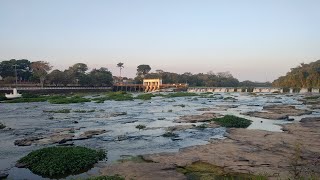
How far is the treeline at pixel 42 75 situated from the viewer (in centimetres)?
11425

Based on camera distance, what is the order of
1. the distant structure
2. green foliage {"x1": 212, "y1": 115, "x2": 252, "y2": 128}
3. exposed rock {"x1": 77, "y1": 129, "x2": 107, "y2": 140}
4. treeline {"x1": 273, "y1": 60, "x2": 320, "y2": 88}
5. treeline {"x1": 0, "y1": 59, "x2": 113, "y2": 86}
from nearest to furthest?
exposed rock {"x1": 77, "y1": 129, "x2": 107, "y2": 140}
green foliage {"x1": 212, "y1": 115, "x2": 252, "y2": 128}
treeline {"x1": 273, "y1": 60, "x2": 320, "y2": 88}
treeline {"x1": 0, "y1": 59, "x2": 113, "y2": 86}
the distant structure

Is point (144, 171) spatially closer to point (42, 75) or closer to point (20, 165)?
point (20, 165)

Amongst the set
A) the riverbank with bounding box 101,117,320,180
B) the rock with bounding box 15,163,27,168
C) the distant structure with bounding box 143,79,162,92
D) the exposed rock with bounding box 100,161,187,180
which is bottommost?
the rock with bounding box 15,163,27,168

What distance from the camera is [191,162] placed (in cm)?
1422

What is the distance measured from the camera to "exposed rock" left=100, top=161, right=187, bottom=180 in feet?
39.5

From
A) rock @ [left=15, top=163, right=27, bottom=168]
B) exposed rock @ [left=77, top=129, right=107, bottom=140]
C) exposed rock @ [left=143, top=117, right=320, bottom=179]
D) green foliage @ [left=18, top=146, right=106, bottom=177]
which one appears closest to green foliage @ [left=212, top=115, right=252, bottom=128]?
exposed rock @ [left=143, top=117, right=320, bottom=179]

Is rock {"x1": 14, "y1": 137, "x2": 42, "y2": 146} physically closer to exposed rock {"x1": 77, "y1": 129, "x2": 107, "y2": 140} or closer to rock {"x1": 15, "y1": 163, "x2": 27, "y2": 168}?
exposed rock {"x1": 77, "y1": 129, "x2": 107, "y2": 140}

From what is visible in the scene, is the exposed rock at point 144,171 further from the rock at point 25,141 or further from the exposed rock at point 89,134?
the rock at point 25,141

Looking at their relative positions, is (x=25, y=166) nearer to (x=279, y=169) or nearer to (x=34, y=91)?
(x=279, y=169)

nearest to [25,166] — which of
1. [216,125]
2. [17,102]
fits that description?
[216,125]

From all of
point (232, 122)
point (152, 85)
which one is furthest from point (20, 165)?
point (152, 85)

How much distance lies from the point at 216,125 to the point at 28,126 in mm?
17021

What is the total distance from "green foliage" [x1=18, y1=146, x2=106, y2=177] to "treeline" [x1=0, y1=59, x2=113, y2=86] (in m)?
99.3

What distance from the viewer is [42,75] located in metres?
108
